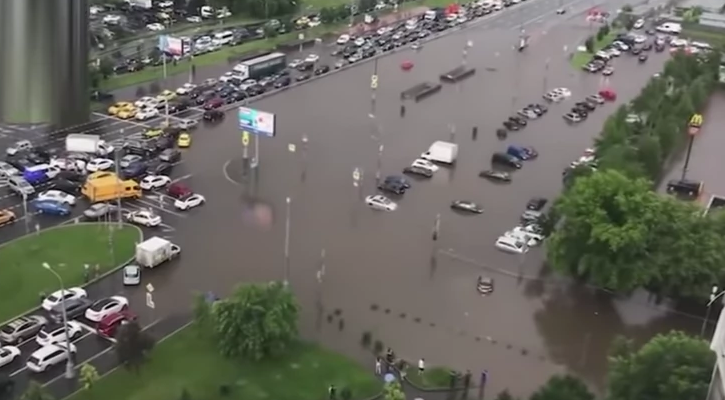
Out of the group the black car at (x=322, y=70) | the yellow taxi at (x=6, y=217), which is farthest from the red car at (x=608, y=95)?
the yellow taxi at (x=6, y=217)

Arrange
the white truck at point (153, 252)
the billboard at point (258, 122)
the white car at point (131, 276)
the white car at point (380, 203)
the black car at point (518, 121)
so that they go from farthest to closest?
the black car at point (518, 121)
the billboard at point (258, 122)
the white car at point (380, 203)
the white truck at point (153, 252)
the white car at point (131, 276)

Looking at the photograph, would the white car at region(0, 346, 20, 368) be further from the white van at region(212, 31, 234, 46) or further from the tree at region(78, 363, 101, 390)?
the white van at region(212, 31, 234, 46)

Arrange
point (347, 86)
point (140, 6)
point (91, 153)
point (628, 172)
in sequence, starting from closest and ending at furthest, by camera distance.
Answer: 1. point (628, 172)
2. point (91, 153)
3. point (347, 86)
4. point (140, 6)

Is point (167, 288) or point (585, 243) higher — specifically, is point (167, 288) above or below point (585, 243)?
below

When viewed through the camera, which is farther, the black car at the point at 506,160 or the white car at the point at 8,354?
the black car at the point at 506,160

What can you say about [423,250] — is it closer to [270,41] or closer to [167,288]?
[167,288]

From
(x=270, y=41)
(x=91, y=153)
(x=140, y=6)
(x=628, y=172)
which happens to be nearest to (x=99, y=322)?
(x=91, y=153)

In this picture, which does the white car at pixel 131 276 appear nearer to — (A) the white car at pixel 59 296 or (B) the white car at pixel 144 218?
(A) the white car at pixel 59 296
